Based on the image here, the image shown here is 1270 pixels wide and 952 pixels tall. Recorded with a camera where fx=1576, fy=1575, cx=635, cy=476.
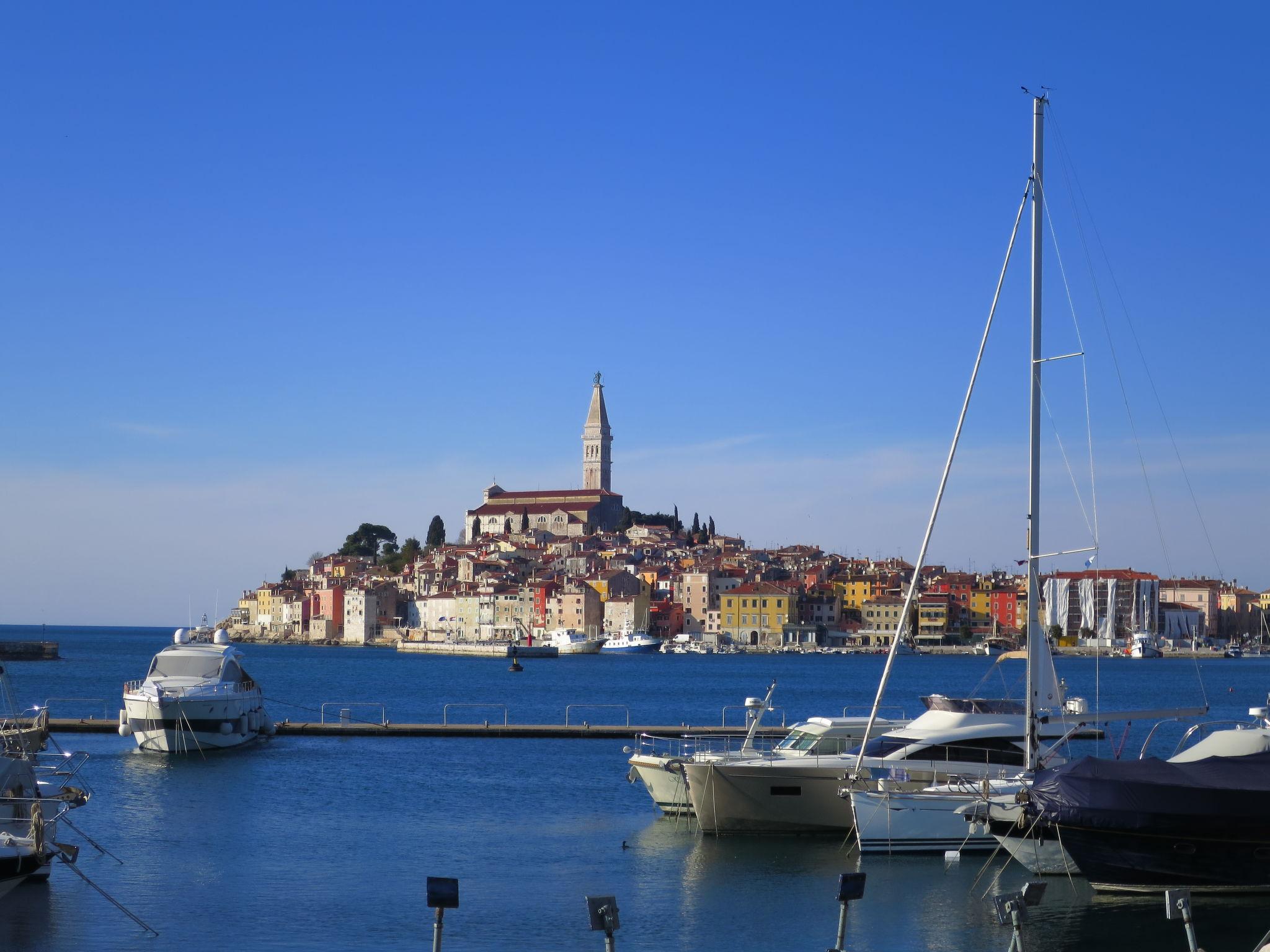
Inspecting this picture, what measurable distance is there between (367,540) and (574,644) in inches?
2329

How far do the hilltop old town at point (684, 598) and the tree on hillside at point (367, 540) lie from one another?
7.77m

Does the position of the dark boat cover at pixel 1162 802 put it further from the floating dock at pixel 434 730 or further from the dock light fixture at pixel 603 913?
the floating dock at pixel 434 730

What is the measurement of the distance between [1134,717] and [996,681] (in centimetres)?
5331

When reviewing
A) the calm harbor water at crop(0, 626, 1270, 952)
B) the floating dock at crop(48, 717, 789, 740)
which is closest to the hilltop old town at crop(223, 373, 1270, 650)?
the floating dock at crop(48, 717, 789, 740)

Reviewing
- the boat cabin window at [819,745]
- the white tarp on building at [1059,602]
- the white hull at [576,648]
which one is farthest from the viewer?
the white tarp on building at [1059,602]

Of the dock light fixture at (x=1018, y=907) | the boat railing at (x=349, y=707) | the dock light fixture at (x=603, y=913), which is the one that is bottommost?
the boat railing at (x=349, y=707)

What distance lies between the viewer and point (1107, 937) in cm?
1314

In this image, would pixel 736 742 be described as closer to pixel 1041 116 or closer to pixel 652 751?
pixel 652 751

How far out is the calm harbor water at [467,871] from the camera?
43.0 feet

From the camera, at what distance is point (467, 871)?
16203 mm

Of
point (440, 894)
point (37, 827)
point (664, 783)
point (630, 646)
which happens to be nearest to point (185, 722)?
point (664, 783)

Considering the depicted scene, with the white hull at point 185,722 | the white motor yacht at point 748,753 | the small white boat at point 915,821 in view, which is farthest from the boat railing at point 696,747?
the white hull at point 185,722

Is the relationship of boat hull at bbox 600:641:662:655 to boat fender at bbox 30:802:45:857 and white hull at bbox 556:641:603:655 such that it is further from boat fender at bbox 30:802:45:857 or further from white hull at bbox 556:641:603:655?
boat fender at bbox 30:802:45:857

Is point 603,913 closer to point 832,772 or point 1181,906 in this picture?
point 1181,906
